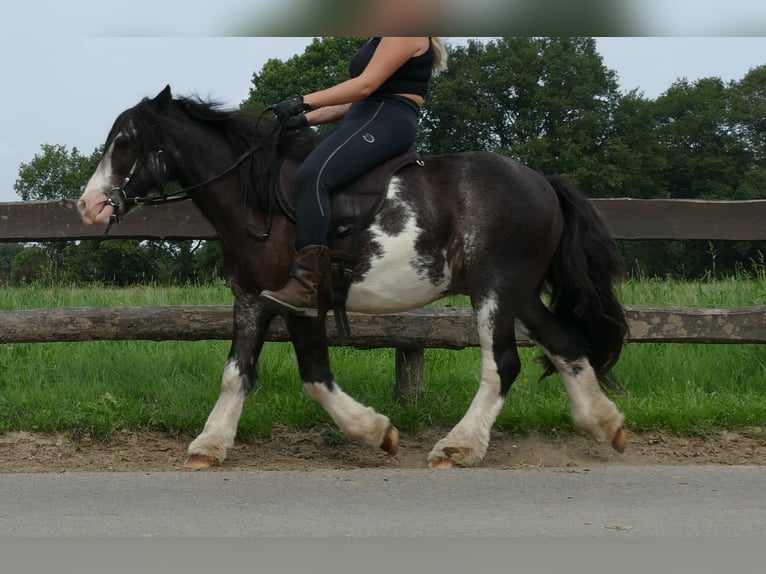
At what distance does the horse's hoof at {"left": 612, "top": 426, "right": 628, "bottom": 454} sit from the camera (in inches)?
208

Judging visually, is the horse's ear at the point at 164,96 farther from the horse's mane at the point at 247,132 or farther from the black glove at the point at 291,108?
the black glove at the point at 291,108

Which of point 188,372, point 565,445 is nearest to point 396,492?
point 565,445

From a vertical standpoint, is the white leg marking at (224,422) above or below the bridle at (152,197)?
below

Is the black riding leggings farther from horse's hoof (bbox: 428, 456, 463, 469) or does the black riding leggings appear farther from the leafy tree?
the leafy tree

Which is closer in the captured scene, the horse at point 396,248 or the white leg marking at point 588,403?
the horse at point 396,248

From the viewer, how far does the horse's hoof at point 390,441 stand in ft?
16.9

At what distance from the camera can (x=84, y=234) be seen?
634cm

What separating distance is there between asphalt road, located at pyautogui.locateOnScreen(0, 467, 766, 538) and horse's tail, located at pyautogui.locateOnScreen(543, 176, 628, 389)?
3.38 ft

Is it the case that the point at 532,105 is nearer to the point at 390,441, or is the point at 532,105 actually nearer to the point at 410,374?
the point at 410,374

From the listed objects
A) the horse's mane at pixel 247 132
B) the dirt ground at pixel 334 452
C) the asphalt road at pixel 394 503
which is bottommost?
the dirt ground at pixel 334 452

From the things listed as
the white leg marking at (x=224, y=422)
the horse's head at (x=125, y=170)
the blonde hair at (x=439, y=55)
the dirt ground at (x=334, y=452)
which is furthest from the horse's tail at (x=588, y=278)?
the horse's head at (x=125, y=170)

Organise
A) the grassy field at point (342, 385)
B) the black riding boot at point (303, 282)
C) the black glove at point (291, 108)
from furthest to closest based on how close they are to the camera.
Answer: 1. the grassy field at point (342, 385)
2. the black glove at point (291, 108)
3. the black riding boot at point (303, 282)

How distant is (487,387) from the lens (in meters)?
5.14

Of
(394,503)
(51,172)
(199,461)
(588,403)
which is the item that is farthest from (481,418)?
(51,172)
